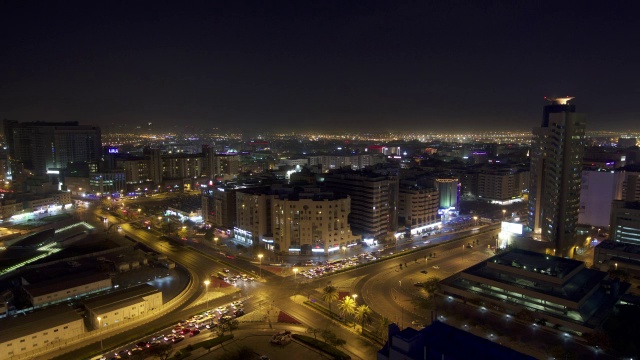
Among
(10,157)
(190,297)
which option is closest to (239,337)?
(190,297)

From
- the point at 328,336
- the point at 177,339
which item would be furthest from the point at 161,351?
the point at 328,336

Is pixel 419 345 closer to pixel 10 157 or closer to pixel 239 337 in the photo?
pixel 239 337

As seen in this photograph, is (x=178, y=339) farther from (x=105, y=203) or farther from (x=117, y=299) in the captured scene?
(x=105, y=203)

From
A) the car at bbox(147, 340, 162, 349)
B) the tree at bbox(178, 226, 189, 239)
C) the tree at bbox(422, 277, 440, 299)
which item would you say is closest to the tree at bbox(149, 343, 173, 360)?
the car at bbox(147, 340, 162, 349)

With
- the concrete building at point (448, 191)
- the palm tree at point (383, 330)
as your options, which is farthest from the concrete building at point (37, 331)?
the concrete building at point (448, 191)

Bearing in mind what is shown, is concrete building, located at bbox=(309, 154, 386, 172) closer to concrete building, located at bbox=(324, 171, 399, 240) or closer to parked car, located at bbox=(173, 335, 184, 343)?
concrete building, located at bbox=(324, 171, 399, 240)

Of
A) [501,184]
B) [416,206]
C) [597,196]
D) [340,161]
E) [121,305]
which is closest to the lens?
[121,305]
